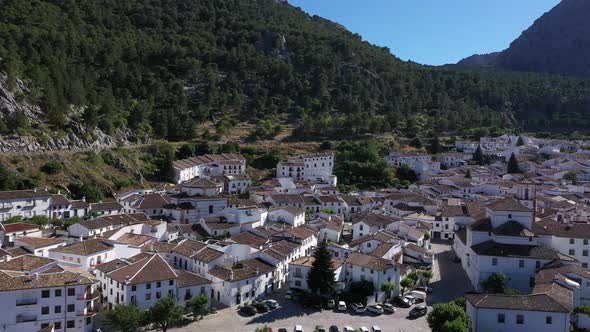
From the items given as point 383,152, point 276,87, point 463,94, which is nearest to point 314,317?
point 383,152

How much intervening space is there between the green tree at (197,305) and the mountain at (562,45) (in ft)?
598

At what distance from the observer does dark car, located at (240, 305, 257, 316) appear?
2983 centimetres

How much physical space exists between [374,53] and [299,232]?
96.1 m

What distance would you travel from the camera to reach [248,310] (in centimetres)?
3002

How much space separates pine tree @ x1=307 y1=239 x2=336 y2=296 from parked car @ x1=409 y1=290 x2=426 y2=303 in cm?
502

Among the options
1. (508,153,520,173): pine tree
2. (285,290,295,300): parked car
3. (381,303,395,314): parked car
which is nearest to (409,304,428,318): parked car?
(381,303,395,314): parked car

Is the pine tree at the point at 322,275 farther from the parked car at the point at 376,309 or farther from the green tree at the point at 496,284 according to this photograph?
the green tree at the point at 496,284

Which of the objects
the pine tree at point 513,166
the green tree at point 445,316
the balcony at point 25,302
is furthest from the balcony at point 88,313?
the pine tree at point 513,166

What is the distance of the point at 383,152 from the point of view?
81000mm

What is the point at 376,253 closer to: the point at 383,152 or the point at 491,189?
the point at 491,189

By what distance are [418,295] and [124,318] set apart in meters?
17.3

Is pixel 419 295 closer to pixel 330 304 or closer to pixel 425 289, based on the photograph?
pixel 425 289

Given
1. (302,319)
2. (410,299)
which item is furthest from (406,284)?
(302,319)

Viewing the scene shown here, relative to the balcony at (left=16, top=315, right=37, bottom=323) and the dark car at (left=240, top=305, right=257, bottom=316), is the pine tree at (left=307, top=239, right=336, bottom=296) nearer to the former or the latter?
the dark car at (left=240, top=305, right=257, bottom=316)
